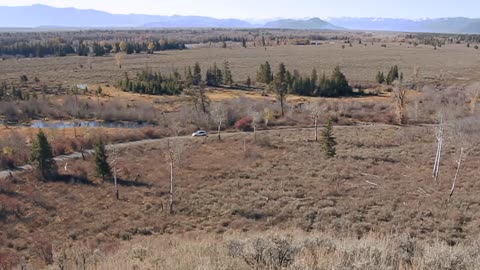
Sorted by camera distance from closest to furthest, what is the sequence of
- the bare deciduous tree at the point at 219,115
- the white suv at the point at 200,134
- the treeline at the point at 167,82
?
the white suv at the point at 200,134, the bare deciduous tree at the point at 219,115, the treeline at the point at 167,82

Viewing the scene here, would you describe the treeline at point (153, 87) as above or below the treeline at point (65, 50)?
below

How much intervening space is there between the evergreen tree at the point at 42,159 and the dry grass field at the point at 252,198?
1160 millimetres

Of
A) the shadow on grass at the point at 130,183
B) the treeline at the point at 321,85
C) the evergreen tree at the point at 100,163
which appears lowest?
the shadow on grass at the point at 130,183

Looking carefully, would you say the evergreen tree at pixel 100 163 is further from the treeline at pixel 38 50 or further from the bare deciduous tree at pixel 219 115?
the treeline at pixel 38 50

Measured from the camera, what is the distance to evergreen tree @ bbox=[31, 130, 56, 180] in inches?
1442

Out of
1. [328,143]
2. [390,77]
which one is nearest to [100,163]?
[328,143]

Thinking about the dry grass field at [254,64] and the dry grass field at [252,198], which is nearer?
the dry grass field at [252,198]

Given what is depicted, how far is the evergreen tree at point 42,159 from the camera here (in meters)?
36.6

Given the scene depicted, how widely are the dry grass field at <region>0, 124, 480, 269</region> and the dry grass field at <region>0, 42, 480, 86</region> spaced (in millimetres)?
58094

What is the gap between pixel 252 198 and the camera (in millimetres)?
30562

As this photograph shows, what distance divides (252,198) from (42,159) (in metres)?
18.8

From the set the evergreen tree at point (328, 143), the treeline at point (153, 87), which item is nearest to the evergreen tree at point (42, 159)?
the evergreen tree at point (328, 143)

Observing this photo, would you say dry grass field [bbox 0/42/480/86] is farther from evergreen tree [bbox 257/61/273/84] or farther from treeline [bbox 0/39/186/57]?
treeline [bbox 0/39/186/57]

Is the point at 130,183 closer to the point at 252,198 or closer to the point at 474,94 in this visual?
the point at 252,198
